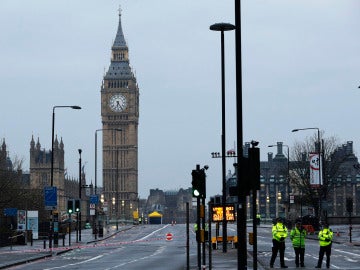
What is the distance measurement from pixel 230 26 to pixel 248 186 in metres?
16.7

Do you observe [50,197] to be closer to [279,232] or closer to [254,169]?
[279,232]

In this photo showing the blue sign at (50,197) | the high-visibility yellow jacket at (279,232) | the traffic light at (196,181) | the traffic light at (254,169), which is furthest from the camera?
the blue sign at (50,197)

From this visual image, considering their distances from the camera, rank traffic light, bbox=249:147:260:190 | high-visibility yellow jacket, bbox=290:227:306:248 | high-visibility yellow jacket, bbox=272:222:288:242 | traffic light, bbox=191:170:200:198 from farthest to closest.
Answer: high-visibility yellow jacket, bbox=272:222:288:242 < high-visibility yellow jacket, bbox=290:227:306:248 < traffic light, bbox=191:170:200:198 < traffic light, bbox=249:147:260:190

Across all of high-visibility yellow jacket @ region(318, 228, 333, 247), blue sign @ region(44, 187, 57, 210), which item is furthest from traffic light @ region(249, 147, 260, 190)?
blue sign @ region(44, 187, 57, 210)

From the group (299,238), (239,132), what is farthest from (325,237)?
(239,132)

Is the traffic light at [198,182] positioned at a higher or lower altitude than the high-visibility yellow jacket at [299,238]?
higher

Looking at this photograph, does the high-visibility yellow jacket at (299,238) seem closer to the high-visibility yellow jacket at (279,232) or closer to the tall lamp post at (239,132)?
the high-visibility yellow jacket at (279,232)

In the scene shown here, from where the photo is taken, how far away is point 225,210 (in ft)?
131

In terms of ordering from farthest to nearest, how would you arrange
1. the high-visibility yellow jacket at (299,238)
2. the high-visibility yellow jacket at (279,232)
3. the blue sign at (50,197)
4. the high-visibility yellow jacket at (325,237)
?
the blue sign at (50,197), the high-visibility yellow jacket at (279,232), the high-visibility yellow jacket at (299,238), the high-visibility yellow jacket at (325,237)

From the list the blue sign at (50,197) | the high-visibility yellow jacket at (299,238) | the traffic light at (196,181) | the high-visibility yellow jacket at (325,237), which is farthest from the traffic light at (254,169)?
the blue sign at (50,197)

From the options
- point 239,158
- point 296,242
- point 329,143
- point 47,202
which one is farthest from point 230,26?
point 329,143

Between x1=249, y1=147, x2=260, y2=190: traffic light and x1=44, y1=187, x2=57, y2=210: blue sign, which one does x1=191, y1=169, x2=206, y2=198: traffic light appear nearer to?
x1=249, y1=147, x2=260, y2=190: traffic light

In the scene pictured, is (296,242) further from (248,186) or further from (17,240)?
(17,240)

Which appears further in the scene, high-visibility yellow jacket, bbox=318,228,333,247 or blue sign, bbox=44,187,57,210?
blue sign, bbox=44,187,57,210
